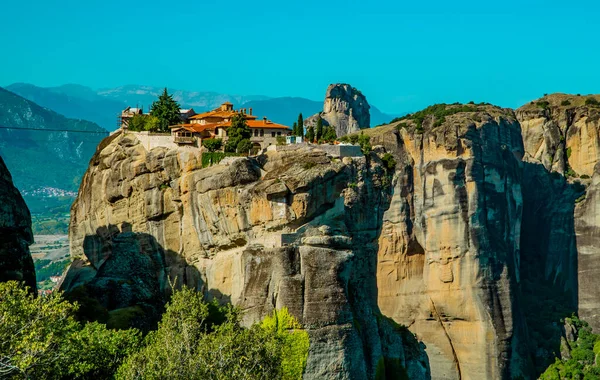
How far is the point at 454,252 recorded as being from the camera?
111625 millimetres

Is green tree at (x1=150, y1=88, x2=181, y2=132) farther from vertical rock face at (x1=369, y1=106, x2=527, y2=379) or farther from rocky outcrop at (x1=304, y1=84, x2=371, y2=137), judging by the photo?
rocky outcrop at (x1=304, y1=84, x2=371, y2=137)

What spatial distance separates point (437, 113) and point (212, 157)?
4626 cm

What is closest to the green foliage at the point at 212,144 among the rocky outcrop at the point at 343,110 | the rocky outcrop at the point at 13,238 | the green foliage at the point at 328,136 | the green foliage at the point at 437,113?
the green foliage at the point at 328,136

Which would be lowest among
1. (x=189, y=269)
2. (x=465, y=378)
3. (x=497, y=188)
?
(x=465, y=378)

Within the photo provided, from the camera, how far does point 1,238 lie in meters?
63.1

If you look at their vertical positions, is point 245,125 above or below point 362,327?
above

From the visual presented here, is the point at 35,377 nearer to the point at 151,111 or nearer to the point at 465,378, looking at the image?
the point at 151,111

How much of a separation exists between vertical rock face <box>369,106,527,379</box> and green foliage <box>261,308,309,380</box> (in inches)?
1827

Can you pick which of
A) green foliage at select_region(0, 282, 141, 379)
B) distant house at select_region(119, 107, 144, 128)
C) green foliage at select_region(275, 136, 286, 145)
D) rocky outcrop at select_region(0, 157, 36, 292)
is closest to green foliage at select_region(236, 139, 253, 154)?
green foliage at select_region(275, 136, 286, 145)

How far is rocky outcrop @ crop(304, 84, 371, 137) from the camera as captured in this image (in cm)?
15400

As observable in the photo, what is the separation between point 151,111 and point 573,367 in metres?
40.3

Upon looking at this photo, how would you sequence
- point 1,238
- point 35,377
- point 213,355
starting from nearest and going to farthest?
point 35,377 → point 213,355 → point 1,238

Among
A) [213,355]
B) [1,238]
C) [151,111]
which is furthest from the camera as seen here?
[151,111]

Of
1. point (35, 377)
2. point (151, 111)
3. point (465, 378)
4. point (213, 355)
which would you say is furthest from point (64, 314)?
point (465, 378)
